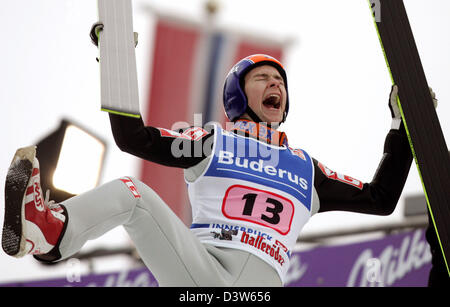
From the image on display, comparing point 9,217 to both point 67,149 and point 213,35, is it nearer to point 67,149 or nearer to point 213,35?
point 67,149

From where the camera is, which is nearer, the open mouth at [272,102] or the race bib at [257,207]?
the race bib at [257,207]

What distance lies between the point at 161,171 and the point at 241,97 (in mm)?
4121

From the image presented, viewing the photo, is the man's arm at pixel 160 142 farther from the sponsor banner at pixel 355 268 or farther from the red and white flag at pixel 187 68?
the red and white flag at pixel 187 68

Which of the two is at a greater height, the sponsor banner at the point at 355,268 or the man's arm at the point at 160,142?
the man's arm at the point at 160,142

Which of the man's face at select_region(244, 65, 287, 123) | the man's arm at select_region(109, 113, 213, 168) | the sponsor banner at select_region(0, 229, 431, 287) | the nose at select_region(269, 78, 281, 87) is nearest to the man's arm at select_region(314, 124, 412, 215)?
the man's face at select_region(244, 65, 287, 123)

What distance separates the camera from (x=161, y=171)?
7254mm

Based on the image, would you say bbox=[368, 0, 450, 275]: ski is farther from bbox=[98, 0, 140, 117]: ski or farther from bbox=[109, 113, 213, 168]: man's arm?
bbox=[98, 0, 140, 117]: ski

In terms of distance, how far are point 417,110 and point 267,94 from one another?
75 cm

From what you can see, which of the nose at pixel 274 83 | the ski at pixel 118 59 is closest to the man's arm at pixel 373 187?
the nose at pixel 274 83

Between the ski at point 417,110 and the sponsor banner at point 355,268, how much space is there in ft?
11.0

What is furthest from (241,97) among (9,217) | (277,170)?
(9,217)

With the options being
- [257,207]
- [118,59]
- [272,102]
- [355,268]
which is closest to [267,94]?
[272,102]

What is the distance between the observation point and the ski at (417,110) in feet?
9.94

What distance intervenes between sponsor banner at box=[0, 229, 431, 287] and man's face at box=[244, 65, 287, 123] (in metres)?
3.36
